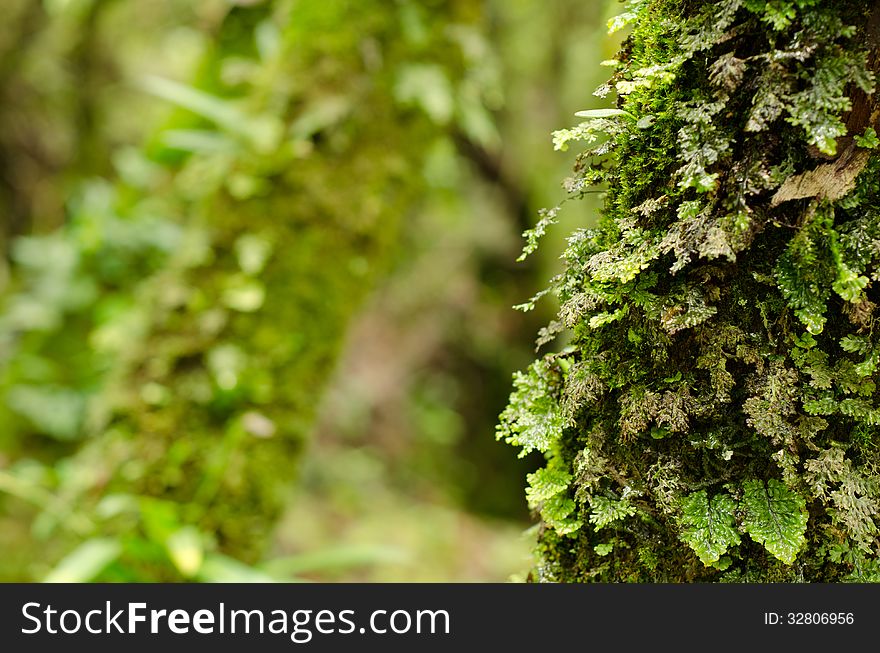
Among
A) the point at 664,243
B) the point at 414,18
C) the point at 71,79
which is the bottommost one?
the point at 664,243

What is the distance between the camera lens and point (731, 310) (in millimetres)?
833

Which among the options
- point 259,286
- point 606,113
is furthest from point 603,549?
point 259,286

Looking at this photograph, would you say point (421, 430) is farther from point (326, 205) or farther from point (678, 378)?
point (678, 378)

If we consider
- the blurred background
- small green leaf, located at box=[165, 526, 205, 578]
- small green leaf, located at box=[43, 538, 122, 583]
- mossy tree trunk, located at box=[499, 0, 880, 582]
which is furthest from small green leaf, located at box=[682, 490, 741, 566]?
small green leaf, located at box=[43, 538, 122, 583]

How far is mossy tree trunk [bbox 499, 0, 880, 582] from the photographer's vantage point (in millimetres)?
771

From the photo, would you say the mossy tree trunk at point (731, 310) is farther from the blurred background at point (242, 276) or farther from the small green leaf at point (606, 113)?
the blurred background at point (242, 276)

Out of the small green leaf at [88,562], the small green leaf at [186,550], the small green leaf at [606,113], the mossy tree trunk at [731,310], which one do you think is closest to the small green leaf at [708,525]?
→ the mossy tree trunk at [731,310]

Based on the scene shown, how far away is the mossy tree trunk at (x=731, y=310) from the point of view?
0.77 m

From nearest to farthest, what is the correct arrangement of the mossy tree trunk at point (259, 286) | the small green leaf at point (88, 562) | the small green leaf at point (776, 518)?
the small green leaf at point (776, 518) → the small green leaf at point (88, 562) → the mossy tree trunk at point (259, 286)

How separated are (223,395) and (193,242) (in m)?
0.57

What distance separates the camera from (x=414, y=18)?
2.45 m

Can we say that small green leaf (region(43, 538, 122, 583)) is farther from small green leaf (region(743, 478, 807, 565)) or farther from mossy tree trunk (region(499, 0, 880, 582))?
small green leaf (region(743, 478, 807, 565))

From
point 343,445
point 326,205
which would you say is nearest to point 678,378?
point 326,205

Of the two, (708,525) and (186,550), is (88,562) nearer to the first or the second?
(186,550)
